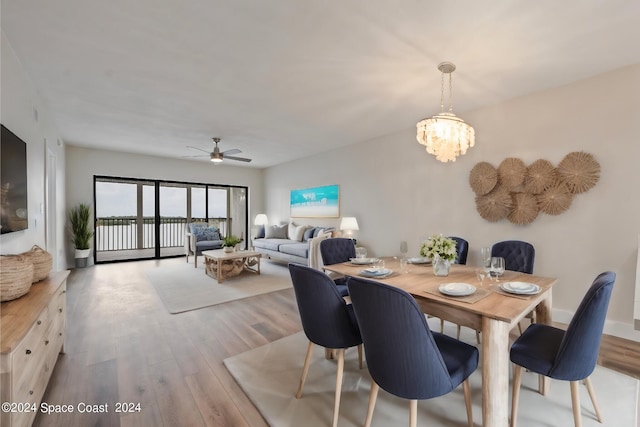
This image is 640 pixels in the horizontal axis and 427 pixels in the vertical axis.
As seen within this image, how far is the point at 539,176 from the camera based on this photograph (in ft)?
10.3

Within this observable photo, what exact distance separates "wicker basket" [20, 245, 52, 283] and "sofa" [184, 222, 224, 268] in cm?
390

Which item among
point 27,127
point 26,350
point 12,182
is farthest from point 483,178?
point 27,127

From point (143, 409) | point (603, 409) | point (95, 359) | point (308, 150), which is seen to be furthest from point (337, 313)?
point (308, 150)

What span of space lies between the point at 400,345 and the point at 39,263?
103 inches

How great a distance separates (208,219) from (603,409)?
819cm

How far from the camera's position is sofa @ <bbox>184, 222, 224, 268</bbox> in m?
6.18

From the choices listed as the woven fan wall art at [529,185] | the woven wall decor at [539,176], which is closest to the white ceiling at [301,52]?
the woven fan wall art at [529,185]

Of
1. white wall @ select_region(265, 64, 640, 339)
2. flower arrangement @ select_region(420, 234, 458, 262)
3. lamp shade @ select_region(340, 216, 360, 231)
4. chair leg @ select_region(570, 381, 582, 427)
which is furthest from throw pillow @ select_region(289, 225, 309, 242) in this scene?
chair leg @ select_region(570, 381, 582, 427)

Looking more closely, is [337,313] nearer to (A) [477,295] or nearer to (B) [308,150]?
(A) [477,295]

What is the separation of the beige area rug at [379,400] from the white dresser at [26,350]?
3.70 feet

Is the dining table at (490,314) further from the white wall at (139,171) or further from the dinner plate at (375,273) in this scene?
the white wall at (139,171)

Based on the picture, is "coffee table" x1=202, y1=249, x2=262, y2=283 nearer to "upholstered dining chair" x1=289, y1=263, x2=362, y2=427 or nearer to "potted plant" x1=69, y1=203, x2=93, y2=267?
"potted plant" x1=69, y1=203, x2=93, y2=267

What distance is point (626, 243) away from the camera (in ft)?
8.79

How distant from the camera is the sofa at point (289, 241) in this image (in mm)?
5438
